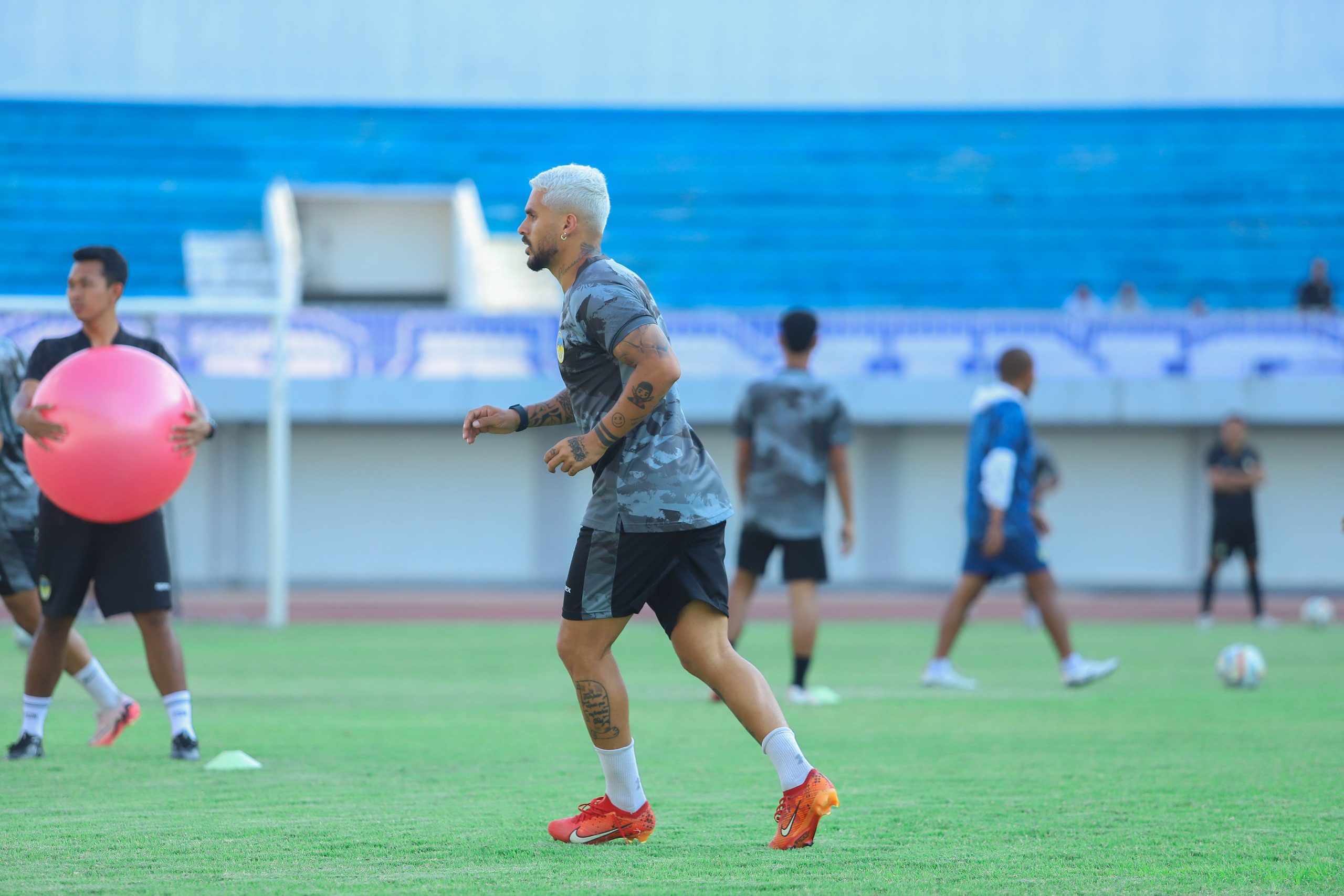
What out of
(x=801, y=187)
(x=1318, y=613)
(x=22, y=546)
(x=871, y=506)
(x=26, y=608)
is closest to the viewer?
(x=22, y=546)

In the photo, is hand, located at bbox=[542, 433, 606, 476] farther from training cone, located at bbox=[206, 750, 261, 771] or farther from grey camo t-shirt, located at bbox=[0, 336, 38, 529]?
grey camo t-shirt, located at bbox=[0, 336, 38, 529]

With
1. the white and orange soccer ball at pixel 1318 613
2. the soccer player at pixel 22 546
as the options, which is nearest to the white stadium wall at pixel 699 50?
the white and orange soccer ball at pixel 1318 613

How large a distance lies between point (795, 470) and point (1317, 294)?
1724 centimetres

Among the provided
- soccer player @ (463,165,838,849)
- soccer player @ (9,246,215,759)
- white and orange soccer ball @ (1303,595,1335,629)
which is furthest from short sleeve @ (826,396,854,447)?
white and orange soccer ball @ (1303,595,1335,629)

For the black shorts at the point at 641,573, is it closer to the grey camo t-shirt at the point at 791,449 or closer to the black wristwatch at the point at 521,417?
the black wristwatch at the point at 521,417

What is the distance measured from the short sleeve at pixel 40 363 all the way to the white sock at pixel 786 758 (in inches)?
134

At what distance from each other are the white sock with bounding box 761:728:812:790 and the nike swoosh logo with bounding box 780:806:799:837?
7 cm

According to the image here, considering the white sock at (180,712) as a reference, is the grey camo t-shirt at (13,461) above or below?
above

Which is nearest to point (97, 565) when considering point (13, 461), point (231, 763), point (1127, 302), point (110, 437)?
point (110, 437)

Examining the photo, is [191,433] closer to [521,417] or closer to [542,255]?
[521,417]

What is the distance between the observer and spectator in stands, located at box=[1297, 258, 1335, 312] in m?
23.1

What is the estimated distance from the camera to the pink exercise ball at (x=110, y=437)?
5840 millimetres

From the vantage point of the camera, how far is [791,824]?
441 centimetres

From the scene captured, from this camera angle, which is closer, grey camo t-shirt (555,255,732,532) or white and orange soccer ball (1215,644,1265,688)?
grey camo t-shirt (555,255,732,532)
